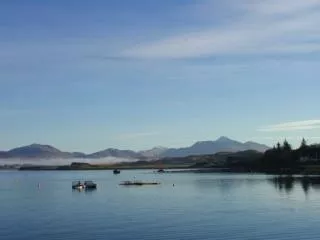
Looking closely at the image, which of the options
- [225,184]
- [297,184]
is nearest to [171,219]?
[297,184]

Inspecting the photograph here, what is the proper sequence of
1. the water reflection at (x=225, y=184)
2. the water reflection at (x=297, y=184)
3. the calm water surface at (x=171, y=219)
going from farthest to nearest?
the water reflection at (x=225, y=184) → the water reflection at (x=297, y=184) → the calm water surface at (x=171, y=219)

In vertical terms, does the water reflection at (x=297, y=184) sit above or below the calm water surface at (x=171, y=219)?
above

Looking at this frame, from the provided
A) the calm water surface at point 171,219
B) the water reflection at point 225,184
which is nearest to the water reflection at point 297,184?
the water reflection at point 225,184

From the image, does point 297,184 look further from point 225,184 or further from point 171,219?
point 171,219

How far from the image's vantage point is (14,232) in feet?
193

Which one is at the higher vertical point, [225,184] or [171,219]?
[225,184]

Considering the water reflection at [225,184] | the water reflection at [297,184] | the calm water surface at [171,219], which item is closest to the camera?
the calm water surface at [171,219]

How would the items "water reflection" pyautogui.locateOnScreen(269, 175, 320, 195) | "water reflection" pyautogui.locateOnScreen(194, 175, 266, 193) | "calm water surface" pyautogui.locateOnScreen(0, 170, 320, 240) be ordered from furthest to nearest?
1. "water reflection" pyautogui.locateOnScreen(194, 175, 266, 193)
2. "water reflection" pyautogui.locateOnScreen(269, 175, 320, 195)
3. "calm water surface" pyautogui.locateOnScreen(0, 170, 320, 240)

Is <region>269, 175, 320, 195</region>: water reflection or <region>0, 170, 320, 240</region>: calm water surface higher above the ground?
<region>269, 175, 320, 195</region>: water reflection

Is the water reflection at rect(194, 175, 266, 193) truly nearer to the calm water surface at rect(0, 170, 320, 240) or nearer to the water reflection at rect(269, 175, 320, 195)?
the water reflection at rect(269, 175, 320, 195)

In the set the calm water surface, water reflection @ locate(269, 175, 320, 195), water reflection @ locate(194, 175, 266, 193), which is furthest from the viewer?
water reflection @ locate(194, 175, 266, 193)

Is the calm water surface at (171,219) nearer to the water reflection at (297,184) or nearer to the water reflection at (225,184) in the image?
the water reflection at (297,184)

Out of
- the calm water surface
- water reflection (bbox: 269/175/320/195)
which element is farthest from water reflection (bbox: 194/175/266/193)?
the calm water surface

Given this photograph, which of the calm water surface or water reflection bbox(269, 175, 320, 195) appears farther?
water reflection bbox(269, 175, 320, 195)
